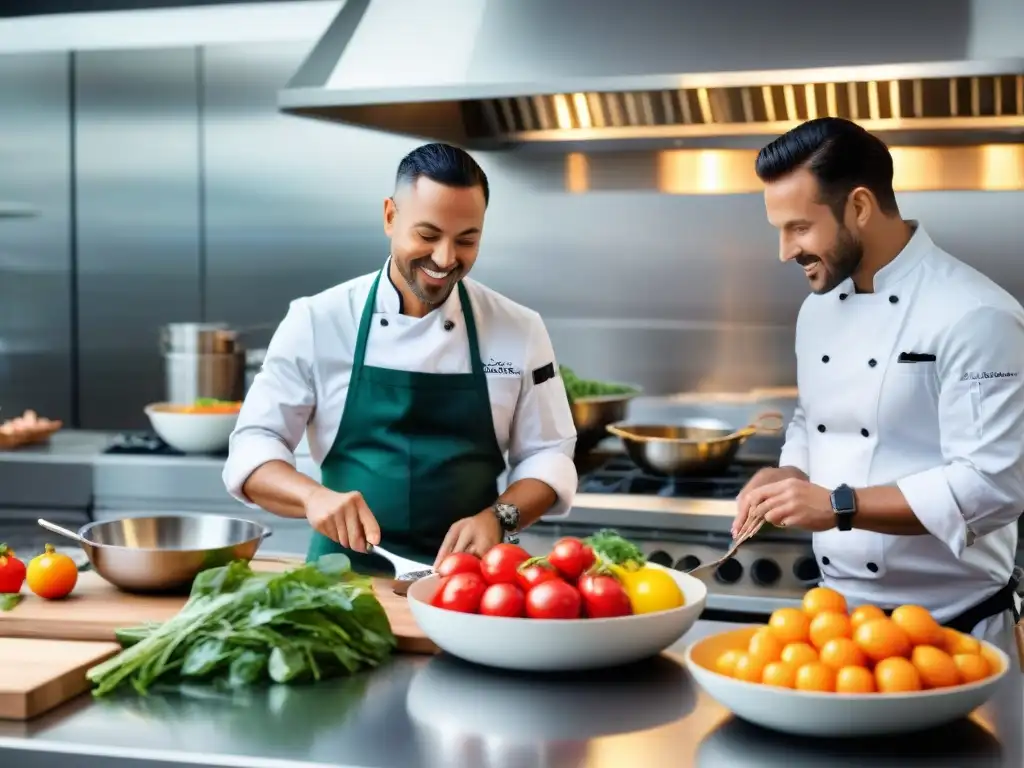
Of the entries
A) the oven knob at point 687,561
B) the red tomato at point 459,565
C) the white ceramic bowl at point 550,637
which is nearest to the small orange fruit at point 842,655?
the white ceramic bowl at point 550,637

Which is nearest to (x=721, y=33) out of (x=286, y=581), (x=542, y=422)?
(x=542, y=422)

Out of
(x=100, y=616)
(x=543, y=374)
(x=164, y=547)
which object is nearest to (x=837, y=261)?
(x=543, y=374)

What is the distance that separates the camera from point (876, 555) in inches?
99.9

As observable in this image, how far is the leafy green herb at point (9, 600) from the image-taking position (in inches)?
81.0

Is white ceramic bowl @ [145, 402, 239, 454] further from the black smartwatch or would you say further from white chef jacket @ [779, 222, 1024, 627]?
the black smartwatch

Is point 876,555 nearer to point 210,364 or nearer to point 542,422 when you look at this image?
point 542,422

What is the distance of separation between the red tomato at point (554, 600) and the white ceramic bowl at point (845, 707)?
23cm

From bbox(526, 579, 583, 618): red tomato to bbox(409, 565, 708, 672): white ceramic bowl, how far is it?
16 millimetres

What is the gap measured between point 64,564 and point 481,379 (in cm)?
87

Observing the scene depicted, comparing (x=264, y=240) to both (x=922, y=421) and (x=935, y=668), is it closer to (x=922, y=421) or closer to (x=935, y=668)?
(x=922, y=421)

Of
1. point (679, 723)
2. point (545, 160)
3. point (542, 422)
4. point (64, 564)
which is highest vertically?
point (545, 160)

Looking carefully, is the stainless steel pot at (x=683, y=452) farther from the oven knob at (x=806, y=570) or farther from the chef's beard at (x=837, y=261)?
the chef's beard at (x=837, y=261)

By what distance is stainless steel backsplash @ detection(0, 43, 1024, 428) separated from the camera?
414 centimetres

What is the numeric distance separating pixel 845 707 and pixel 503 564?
1.74 feet
